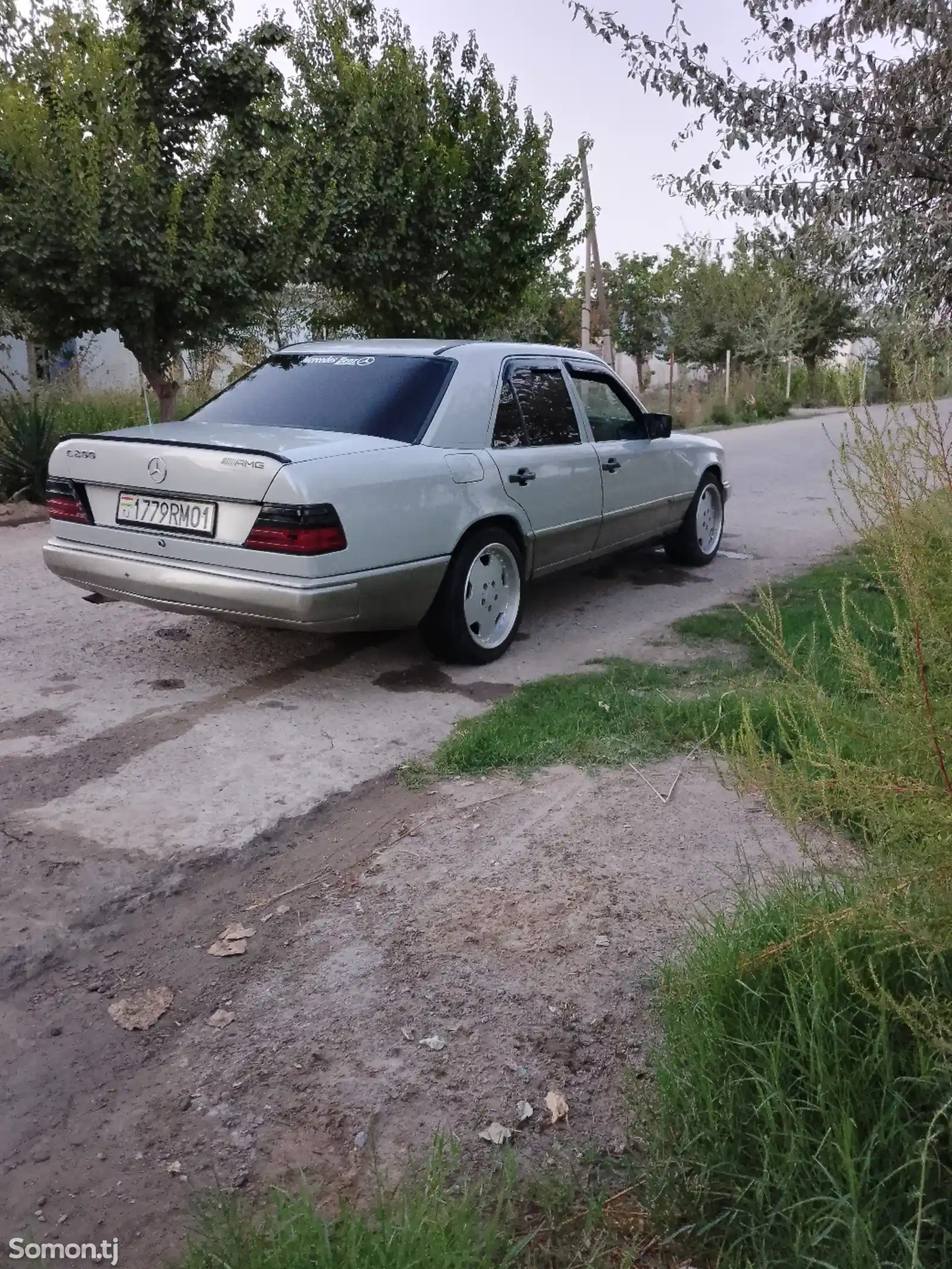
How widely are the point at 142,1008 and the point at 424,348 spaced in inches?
158

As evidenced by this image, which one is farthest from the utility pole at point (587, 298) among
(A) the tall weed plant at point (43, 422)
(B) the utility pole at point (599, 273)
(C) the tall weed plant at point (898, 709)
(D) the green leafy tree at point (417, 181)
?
(C) the tall weed plant at point (898, 709)

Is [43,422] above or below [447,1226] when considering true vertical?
above

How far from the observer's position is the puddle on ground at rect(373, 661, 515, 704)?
5.41 m

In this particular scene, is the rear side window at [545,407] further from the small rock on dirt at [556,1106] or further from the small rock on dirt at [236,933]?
the small rock on dirt at [556,1106]

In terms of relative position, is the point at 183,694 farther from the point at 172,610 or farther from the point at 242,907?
the point at 242,907

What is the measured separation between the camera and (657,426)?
7289mm

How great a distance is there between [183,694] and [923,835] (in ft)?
12.1

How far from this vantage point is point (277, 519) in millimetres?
4707

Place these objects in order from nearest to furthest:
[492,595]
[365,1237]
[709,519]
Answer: [365,1237] → [492,595] → [709,519]

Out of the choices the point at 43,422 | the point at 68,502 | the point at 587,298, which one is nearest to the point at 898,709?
the point at 68,502

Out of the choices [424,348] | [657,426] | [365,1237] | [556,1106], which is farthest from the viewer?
[657,426]

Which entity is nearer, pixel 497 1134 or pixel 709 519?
pixel 497 1134

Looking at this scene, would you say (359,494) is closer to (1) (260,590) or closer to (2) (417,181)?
(1) (260,590)

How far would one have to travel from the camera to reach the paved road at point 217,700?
157 inches
